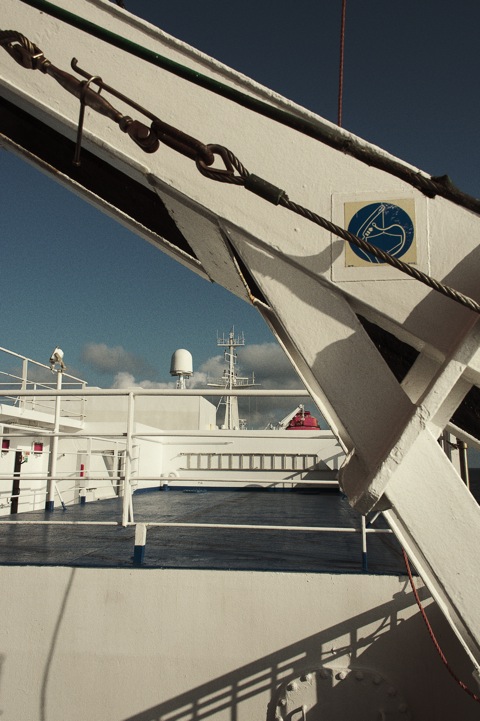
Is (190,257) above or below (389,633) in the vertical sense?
above

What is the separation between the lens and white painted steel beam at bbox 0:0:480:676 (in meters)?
1.21

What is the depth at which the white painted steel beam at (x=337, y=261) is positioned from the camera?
121cm

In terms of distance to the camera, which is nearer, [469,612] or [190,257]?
[469,612]

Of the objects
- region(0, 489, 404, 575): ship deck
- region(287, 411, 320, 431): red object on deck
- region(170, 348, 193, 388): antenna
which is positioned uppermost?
region(170, 348, 193, 388): antenna

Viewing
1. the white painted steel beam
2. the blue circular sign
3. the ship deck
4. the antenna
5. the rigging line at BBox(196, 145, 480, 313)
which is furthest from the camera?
the antenna

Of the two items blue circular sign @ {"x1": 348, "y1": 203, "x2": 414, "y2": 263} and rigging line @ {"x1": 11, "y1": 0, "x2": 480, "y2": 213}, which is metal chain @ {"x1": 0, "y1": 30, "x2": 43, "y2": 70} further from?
blue circular sign @ {"x1": 348, "y1": 203, "x2": 414, "y2": 263}

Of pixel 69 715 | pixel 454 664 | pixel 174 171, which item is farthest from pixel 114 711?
pixel 174 171

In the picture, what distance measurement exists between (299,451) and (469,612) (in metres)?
11.5

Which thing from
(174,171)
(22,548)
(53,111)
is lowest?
(22,548)

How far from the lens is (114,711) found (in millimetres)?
2365

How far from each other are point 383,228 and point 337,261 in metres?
0.15

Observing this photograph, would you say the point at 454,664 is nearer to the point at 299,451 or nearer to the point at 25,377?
the point at 25,377

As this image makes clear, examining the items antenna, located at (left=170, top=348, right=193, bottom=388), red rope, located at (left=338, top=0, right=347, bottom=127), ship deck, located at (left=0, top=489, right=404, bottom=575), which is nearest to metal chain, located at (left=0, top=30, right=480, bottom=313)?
red rope, located at (left=338, top=0, right=347, bottom=127)

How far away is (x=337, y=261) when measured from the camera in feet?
4.43
